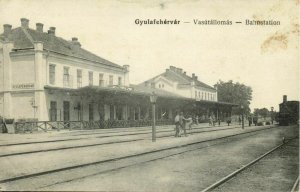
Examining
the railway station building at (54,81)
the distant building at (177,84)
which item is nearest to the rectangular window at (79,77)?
the railway station building at (54,81)

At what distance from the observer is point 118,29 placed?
9.79 meters

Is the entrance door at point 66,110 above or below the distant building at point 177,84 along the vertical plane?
below

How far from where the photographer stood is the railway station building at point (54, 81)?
81.1 ft

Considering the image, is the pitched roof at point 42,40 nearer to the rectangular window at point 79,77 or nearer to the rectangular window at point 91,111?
the rectangular window at point 79,77

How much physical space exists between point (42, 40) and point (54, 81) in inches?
128

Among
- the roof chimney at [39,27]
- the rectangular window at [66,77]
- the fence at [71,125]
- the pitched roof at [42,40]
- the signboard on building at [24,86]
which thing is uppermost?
the roof chimney at [39,27]

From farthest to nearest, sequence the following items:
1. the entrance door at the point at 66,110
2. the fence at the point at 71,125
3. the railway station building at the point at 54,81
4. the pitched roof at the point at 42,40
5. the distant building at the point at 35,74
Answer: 1. the entrance door at the point at 66,110
2. the pitched roof at the point at 42,40
3. the railway station building at the point at 54,81
4. the distant building at the point at 35,74
5. the fence at the point at 71,125

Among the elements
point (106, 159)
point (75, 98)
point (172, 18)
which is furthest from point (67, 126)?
point (172, 18)

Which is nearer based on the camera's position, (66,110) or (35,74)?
(35,74)

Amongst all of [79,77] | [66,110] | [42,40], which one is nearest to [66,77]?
[79,77]

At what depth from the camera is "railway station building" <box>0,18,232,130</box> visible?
2472 centimetres

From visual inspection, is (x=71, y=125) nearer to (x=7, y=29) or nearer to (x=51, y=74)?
(x=51, y=74)

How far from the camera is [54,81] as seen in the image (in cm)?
2691

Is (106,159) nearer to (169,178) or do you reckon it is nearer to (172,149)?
(169,178)
